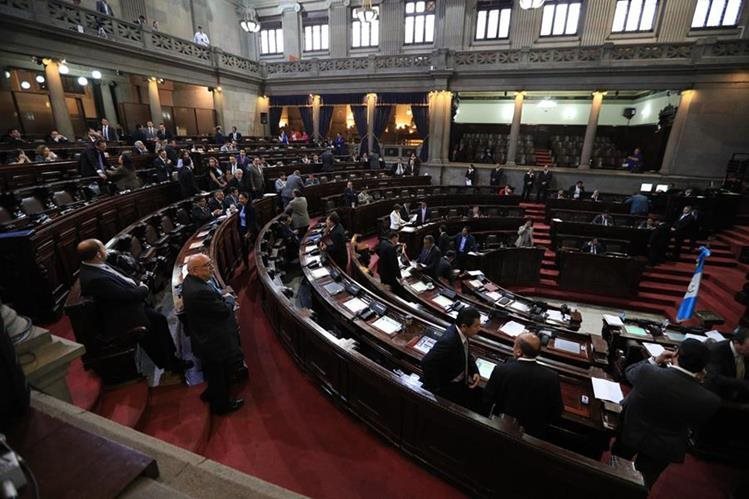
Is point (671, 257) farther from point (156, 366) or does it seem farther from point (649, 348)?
point (156, 366)

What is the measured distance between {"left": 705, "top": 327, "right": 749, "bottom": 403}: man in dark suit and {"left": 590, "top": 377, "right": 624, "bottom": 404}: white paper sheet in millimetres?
1170

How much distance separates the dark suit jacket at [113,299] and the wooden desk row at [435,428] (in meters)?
1.43

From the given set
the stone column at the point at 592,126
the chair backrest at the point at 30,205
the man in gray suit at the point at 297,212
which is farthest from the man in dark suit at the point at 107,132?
the stone column at the point at 592,126

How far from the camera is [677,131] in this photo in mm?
12969

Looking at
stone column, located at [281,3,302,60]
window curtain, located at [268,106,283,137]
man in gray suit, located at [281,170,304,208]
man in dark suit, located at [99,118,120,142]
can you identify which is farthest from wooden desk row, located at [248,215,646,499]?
stone column, located at [281,3,302,60]

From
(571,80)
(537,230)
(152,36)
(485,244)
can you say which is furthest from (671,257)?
(152,36)

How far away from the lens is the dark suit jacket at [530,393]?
2.41m

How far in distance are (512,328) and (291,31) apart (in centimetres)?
2022

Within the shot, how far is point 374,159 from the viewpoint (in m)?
15.6

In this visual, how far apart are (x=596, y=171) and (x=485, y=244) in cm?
777

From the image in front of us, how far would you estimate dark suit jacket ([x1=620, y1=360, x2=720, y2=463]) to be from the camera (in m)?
2.42

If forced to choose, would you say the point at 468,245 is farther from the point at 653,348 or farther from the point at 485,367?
the point at 485,367

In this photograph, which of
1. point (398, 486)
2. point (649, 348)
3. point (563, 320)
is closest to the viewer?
point (398, 486)

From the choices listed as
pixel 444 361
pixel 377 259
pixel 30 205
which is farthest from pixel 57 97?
pixel 444 361
